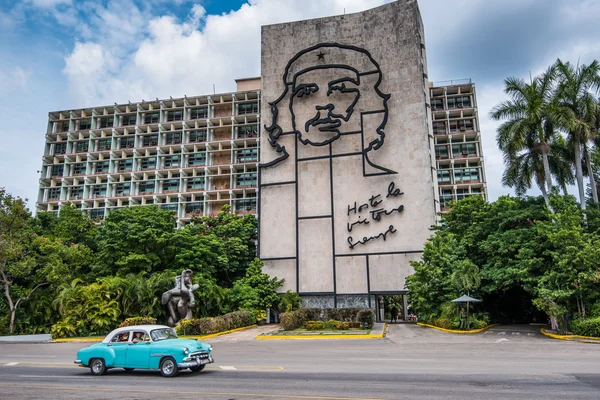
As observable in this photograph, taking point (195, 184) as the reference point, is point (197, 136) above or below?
above

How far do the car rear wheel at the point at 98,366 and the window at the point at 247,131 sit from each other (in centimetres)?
5934

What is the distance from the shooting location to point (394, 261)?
3775cm

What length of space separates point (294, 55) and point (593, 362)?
36.3 metres

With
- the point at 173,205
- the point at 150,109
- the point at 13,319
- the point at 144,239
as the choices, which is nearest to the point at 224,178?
the point at 173,205

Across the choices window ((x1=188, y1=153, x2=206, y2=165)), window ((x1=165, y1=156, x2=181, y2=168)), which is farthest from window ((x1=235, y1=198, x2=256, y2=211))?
window ((x1=165, y1=156, x2=181, y2=168))

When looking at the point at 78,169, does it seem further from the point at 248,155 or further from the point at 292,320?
the point at 292,320

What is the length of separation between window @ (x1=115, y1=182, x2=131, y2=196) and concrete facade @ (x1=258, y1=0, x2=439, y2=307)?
3735 centimetres

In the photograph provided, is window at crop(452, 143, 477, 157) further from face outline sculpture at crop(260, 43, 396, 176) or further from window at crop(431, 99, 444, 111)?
face outline sculpture at crop(260, 43, 396, 176)

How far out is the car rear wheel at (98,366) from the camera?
1433 centimetres

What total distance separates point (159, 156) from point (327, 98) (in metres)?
38.7

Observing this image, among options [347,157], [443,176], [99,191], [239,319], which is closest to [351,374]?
[239,319]

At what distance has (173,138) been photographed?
74562 millimetres

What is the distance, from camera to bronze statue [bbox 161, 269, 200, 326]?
30094 mm

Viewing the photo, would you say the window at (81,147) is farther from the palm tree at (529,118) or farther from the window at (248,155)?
the palm tree at (529,118)
